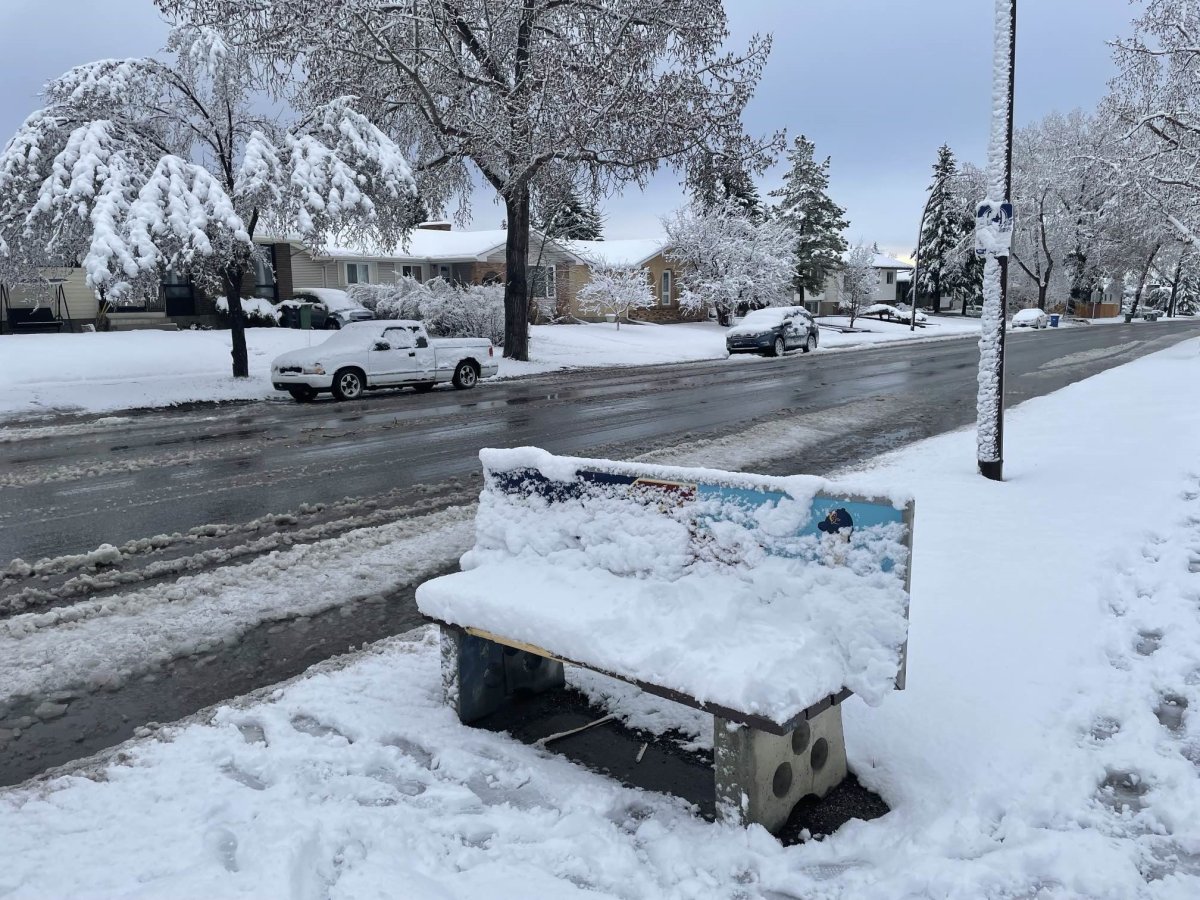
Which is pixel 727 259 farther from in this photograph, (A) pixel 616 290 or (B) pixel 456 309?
(B) pixel 456 309

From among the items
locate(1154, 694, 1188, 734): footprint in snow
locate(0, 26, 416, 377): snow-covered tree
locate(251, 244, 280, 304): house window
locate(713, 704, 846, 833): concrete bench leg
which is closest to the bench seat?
locate(713, 704, 846, 833): concrete bench leg

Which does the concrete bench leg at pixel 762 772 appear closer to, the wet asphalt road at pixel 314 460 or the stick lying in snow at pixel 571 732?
the stick lying in snow at pixel 571 732

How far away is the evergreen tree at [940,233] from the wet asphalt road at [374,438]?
5652 cm

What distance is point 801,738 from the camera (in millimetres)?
3369

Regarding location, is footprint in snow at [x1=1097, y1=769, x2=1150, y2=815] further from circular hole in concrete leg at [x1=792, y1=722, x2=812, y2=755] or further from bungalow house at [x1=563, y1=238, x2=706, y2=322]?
bungalow house at [x1=563, y1=238, x2=706, y2=322]

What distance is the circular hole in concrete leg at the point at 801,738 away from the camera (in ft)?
11.0

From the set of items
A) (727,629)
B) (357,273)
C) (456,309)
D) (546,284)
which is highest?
(357,273)

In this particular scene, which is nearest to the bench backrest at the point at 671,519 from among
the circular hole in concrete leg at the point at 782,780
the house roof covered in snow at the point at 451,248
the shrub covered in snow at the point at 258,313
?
the circular hole in concrete leg at the point at 782,780

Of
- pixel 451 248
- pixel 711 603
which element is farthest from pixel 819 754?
pixel 451 248

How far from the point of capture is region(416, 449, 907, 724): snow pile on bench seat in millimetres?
3283

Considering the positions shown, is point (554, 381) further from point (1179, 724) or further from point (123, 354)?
point (1179, 724)

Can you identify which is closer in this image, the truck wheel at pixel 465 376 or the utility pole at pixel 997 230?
the utility pole at pixel 997 230

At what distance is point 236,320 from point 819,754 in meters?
19.6

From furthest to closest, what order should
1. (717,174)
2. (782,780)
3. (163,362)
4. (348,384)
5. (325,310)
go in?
Result: (325,310) < (717,174) < (163,362) < (348,384) < (782,780)
